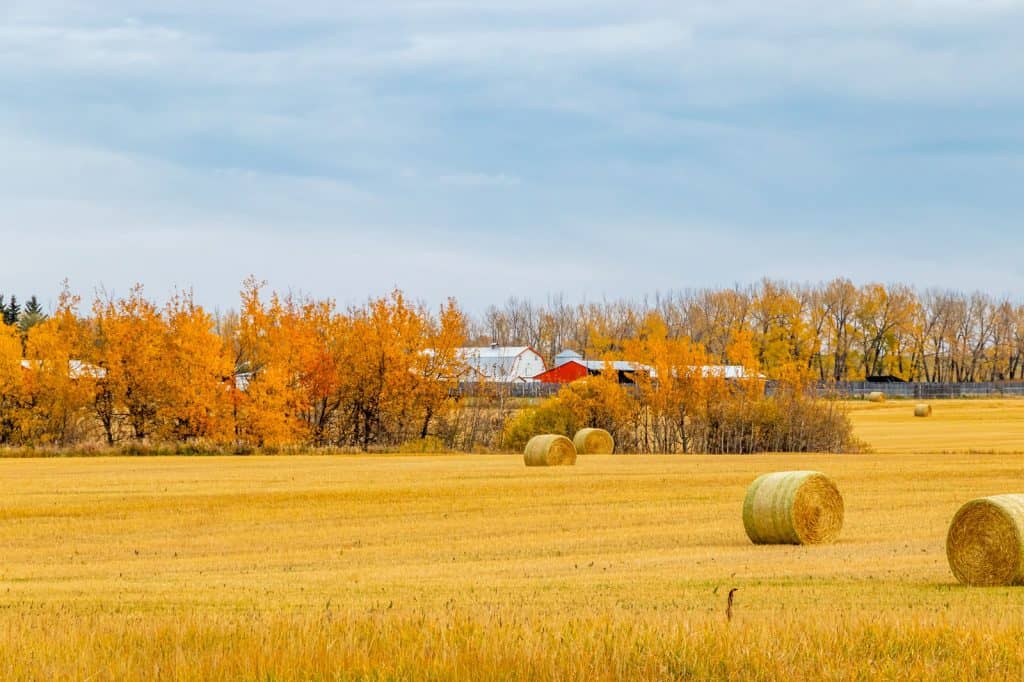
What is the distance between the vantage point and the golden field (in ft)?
25.1

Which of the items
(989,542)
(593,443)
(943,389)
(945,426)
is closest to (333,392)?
(593,443)

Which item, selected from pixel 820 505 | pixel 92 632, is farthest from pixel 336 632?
pixel 820 505

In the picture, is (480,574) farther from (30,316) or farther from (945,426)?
(30,316)

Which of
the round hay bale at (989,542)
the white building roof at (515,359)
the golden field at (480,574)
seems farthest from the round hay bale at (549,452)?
the white building roof at (515,359)

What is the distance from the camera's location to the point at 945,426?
7762 centimetres

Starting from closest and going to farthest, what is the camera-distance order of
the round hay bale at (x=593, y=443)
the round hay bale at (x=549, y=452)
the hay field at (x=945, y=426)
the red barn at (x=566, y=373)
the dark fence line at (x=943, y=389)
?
the round hay bale at (x=549, y=452) < the round hay bale at (x=593, y=443) < the hay field at (x=945, y=426) < the dark fence line at (x=943, y=389) < the red barn at (x=566, y=373)

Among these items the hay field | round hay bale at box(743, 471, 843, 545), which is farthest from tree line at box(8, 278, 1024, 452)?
round hay bale at box(743, 471, 843, 545)

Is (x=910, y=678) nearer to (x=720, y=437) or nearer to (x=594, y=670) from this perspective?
(x=594, y=670)

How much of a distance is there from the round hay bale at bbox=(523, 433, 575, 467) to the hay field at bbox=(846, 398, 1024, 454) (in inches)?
716

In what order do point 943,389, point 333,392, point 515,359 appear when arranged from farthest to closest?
point 515,359 → point 943,389 → point 333,392

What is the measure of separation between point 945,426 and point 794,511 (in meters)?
59.7

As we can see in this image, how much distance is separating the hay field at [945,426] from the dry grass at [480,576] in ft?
38.1

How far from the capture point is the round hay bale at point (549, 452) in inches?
1677

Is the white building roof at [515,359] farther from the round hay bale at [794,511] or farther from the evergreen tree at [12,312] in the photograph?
→ the round hay bale at [794,511]
